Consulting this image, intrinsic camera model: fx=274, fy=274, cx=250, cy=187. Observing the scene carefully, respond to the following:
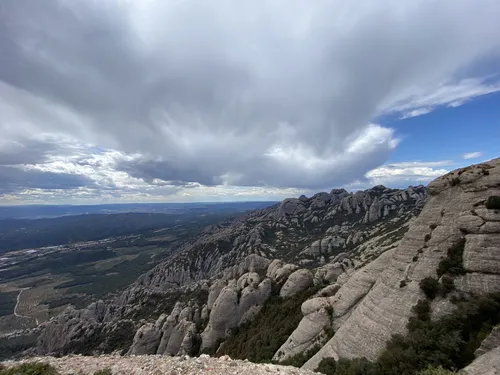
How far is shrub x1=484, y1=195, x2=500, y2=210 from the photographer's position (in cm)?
2744

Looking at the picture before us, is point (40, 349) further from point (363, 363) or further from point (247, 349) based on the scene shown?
point (363, 363)

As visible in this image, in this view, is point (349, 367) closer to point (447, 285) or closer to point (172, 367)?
point (447, 285)

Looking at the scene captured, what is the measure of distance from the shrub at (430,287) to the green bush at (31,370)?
31.3m

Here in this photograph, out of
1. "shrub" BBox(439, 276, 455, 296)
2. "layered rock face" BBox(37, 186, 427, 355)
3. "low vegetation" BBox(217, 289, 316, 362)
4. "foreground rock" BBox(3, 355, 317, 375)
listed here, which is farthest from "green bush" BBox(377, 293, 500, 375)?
"low vegetation" BBox(217, 289, 316, 362)

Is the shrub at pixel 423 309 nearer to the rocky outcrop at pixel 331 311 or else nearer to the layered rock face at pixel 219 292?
the rocky outcrop at pixel 331 311

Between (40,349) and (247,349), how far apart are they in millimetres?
115413

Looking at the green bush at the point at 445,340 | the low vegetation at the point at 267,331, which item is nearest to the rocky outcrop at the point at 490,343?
the green bush at the point at 445,340

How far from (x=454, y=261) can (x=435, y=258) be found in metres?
1.68

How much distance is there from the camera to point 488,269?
24.9 m

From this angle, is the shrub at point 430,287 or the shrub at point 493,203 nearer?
the shrub at point 430,287

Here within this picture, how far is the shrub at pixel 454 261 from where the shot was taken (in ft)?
85.8

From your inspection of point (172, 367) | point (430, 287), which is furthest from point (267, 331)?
point (172, 367)

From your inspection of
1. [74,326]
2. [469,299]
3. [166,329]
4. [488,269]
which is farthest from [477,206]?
[74,326]

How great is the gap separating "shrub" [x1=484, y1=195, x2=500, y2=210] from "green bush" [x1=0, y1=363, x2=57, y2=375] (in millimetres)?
40381
